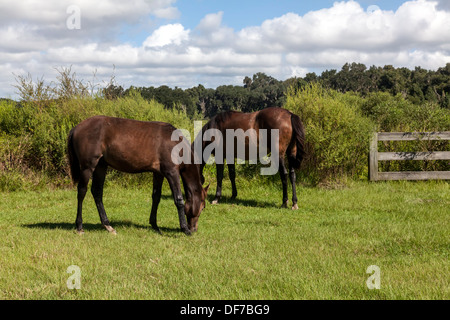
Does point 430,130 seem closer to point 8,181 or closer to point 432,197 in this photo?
point 432,197

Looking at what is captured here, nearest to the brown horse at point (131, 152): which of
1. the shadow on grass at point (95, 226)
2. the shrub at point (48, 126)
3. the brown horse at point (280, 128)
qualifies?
the shadow on grass at point (95, 226)

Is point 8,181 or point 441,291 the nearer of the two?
point 441,291

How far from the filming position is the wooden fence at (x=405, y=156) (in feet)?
41.2

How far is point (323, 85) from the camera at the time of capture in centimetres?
5903

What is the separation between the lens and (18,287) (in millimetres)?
4781

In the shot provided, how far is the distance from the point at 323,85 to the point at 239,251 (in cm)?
5608

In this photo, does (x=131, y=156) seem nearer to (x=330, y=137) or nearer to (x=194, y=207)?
(x=194, y=207)

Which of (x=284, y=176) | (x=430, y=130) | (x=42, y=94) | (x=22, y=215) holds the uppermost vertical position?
(x=42, y=94)

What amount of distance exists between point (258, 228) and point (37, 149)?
8940mm

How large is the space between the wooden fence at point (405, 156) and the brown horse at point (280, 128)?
11.6ft

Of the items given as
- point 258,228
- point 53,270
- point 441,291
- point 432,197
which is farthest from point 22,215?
point 432,197

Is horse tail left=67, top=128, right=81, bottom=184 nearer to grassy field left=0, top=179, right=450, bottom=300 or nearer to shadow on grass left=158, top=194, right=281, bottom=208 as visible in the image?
grassy field left=0, top=179, right=450, bottom=300

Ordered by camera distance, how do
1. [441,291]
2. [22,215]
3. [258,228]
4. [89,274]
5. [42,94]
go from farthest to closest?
[42,94], [22,215], [258,228], [89,274], [441,291]
